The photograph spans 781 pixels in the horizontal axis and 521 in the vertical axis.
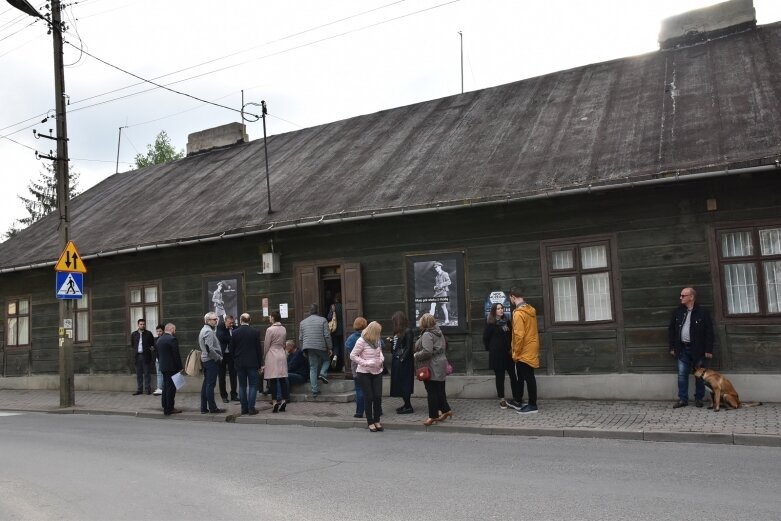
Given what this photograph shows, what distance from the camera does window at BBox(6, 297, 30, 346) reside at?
763 inches

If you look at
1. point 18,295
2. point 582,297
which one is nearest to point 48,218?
point 18,295

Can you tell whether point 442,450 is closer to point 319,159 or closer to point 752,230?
point 752,230

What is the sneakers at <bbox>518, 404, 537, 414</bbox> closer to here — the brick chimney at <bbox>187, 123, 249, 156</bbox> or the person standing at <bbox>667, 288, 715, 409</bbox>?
the person standing at <bbox>667, 288, 715, 409</bbox>

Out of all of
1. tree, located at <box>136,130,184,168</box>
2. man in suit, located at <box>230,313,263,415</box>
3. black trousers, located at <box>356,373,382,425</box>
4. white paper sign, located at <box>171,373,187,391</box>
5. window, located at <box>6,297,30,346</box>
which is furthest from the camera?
tree, located at <box>136,130,184,168</box>

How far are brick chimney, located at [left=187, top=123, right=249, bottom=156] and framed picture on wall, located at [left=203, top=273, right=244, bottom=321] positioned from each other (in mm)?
8705

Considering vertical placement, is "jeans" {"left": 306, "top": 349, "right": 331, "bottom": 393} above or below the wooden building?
below

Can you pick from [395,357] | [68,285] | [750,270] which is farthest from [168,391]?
[750,270]

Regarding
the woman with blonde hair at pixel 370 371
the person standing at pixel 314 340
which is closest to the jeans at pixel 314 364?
the person standing at pixel 314 340

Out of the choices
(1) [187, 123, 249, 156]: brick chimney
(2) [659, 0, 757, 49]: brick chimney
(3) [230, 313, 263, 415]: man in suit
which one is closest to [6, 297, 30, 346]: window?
(1) [187, 123, 249, 156]: brick chimney

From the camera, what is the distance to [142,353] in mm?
15508

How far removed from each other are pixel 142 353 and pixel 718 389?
1201 centimetres

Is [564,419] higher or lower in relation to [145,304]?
lower

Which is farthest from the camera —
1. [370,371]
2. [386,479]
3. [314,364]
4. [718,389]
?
[314,364]

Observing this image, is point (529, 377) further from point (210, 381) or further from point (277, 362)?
point (210, 381)
